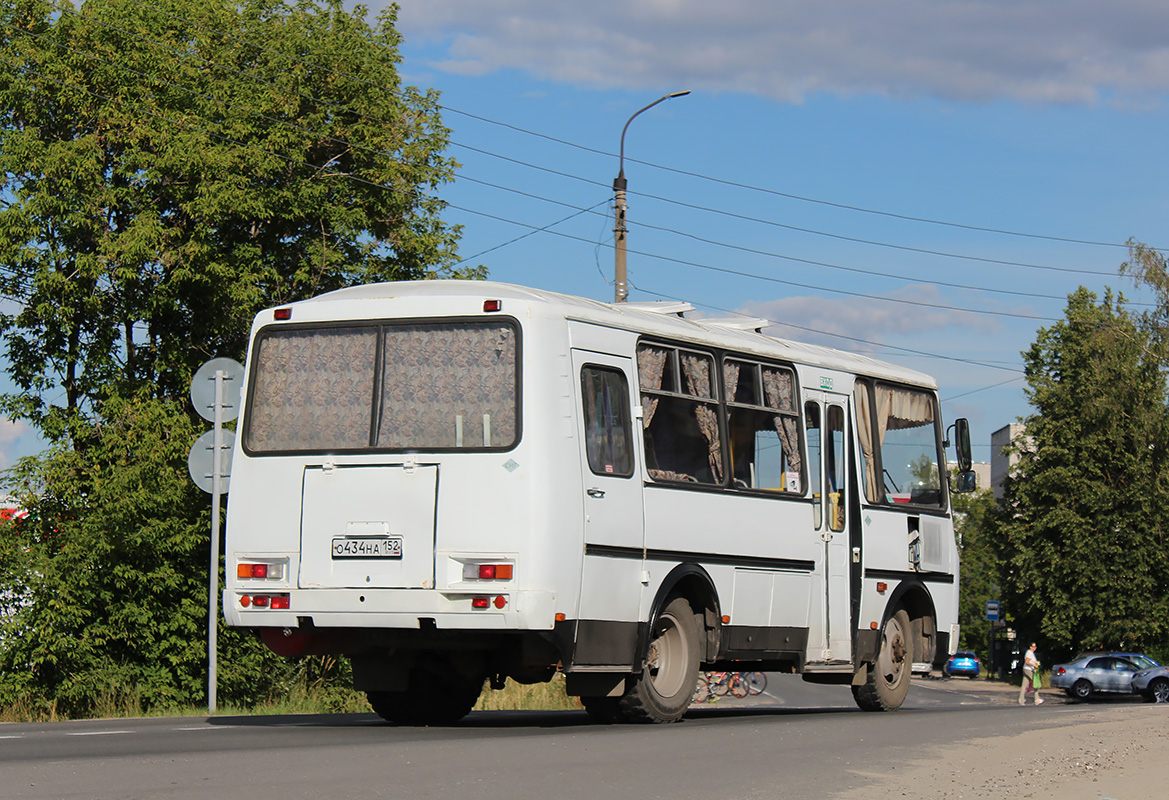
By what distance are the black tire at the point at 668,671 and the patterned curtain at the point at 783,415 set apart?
2104 mm

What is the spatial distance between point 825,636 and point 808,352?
8.70ft

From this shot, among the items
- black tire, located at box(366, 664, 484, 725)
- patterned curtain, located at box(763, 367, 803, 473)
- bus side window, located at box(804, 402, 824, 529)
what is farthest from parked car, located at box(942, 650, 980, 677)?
black tire, located at box(366, 664, 484, 725)

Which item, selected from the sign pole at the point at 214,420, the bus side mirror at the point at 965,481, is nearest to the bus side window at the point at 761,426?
the bus side mirror at the point at 965,481

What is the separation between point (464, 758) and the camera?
9.45 m

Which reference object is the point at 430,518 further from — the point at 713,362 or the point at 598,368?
the point at 713,362

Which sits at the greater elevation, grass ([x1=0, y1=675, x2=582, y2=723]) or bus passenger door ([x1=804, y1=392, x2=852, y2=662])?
bus passenger door ([x1=804, y1=392, x2=852, y2=662])

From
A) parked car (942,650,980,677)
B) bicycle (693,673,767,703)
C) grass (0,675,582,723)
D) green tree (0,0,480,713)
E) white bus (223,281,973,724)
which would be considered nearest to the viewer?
white bus (223,281,973,724)

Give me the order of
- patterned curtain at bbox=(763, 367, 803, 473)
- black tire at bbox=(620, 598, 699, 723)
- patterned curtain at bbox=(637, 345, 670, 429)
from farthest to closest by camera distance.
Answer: patterned curtain at bbox=(763, 367, 803, 473)
patterned curtain at bbox=(637, 345, 670, 429)
black tire at bbox=(620, 598, 699, 723)

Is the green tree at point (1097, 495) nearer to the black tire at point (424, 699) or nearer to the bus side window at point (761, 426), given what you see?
the bus side window at point (761, 426)

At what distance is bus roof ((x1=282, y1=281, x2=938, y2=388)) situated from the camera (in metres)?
11.9

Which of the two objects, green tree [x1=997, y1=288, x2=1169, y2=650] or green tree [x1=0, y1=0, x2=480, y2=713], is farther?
green tree [x1=997, y1=288, x2=1169, y2=650]

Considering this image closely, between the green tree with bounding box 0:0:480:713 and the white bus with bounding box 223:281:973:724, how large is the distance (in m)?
→ 11.6

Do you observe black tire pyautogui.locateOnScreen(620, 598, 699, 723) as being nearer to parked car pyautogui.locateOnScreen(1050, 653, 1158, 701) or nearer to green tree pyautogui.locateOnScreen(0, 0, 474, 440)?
green tree pyautogui.locateOnScreen(0, 0, 474, 440)

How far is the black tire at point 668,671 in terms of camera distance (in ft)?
41.3
